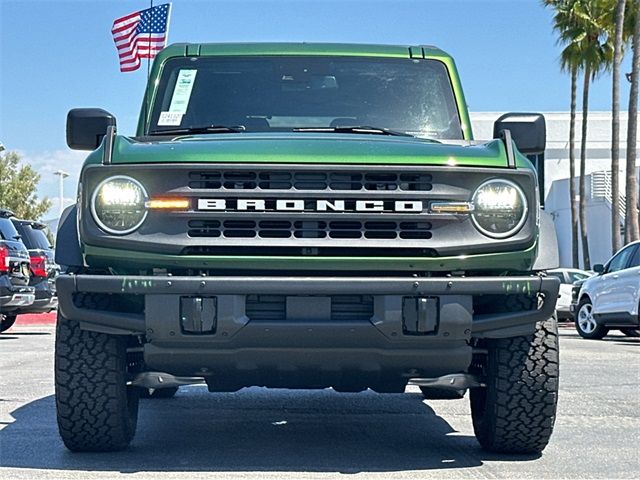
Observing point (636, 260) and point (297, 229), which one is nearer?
point (297, 229)

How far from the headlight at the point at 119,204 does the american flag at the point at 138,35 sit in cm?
2343

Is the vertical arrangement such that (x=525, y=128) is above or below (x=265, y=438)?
above

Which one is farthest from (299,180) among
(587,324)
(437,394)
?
(587,324)

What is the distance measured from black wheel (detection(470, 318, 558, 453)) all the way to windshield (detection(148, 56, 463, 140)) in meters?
1.49

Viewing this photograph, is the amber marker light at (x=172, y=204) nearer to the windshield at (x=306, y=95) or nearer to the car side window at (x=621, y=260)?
the windshield at (x=306, y=95)

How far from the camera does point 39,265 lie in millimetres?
18312

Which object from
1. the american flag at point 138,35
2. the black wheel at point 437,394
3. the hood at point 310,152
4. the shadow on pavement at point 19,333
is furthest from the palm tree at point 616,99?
the hood at point 310,152

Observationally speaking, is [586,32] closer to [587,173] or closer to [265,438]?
[587,173]

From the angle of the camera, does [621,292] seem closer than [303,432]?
No

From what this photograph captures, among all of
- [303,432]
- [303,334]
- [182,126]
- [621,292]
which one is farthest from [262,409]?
[621,292]

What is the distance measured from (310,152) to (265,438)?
1998 mm

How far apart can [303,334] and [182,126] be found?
6.51 feet

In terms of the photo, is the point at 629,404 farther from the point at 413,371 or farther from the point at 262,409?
the point at 413,371

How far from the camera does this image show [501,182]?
5656mm
